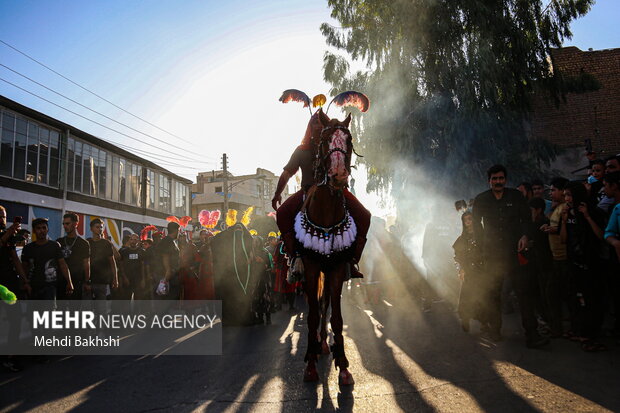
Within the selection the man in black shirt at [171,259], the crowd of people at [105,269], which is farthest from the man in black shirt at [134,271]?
→ the man in black shirt at [171,259]

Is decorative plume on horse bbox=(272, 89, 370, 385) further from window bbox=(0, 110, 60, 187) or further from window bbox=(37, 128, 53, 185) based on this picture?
window bbox=(37, 128, 53, 185)

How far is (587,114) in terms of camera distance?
2061 centimetres

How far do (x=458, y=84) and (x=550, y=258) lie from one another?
11252 millimetres

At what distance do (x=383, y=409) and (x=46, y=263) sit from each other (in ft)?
18.9

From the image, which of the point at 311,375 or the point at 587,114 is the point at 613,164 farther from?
the point at 587,114

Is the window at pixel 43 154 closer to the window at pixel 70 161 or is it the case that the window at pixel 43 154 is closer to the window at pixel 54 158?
the window at pixel 54 158

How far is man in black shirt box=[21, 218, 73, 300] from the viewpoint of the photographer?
649 cm

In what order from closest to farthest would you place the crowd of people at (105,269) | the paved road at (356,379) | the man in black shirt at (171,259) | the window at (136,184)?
1. the paved road at (356,379)
2. the crowd of people at (105,269)
3. the man in black shirt at (171,259)
4. the window at (136,184)

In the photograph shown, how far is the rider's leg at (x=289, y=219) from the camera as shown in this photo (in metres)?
5.07

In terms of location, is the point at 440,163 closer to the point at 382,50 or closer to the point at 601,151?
the point at 382,50

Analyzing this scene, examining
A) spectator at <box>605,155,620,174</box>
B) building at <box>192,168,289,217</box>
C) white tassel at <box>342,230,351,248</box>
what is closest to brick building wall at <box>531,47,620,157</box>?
spectator at <box>605,155,620,174</box>

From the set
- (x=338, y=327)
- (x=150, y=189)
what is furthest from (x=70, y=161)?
(x=338, y=327)

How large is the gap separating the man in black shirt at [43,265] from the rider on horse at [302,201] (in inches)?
151

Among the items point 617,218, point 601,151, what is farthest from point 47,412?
point 601,151
